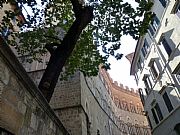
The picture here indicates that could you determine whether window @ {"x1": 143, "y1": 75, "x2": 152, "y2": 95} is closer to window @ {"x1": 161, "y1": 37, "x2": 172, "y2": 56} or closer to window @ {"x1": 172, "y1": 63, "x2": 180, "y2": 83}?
window @ {"x1": 161, "y1": 37, "x2": 172, "y2": 56}

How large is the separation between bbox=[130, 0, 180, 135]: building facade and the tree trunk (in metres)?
6.73

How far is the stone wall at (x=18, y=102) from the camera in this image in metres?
3.76

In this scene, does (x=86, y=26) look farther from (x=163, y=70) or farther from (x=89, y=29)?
(x=163, y=70)

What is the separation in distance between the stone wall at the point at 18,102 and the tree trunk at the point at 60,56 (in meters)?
1.55

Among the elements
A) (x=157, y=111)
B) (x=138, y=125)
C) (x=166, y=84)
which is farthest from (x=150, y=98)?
(x=138, y=125)

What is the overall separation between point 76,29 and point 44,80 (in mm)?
2247

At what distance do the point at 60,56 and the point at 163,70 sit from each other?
10.8 meters

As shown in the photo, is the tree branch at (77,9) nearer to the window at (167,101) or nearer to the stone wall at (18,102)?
the stone wall at (18,102)

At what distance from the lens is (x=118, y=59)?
37.2ft

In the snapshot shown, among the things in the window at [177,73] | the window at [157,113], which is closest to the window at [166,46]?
the window at [177,73]

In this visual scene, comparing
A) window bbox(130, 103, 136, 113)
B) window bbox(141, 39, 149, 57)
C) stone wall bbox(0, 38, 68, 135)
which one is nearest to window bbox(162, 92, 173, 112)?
window bbox(141, 39, 149, 57)

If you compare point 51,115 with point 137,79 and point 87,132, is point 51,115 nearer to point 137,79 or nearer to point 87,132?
point 87,132

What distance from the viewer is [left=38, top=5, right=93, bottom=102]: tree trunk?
716 cm

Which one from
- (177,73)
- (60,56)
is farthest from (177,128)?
(60,56)
